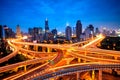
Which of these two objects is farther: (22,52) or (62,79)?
(22,52)

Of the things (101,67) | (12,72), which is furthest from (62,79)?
(12,72)

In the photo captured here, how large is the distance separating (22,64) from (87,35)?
8002cm

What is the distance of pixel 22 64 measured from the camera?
29188mm

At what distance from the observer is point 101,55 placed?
39.1 metres

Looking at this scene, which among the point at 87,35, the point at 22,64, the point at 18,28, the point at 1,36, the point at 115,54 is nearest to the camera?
the point at 22,64

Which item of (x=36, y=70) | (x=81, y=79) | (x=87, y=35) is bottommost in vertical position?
(x=81, y=79)

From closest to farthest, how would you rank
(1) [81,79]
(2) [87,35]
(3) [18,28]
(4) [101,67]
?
(4) [101,67] → (1) [81,79] → (2) [87,35] → (3) [18,28]

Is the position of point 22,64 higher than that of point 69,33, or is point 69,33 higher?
point 69,33

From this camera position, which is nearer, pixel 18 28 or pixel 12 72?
pixel 12 72

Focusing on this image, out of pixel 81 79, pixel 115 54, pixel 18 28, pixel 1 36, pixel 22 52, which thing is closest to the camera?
pixel 81 79

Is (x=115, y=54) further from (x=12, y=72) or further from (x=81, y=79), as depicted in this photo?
(x=12, y=72)

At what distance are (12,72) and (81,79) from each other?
13.6 metres

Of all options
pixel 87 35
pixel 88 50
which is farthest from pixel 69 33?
pixel 88 50

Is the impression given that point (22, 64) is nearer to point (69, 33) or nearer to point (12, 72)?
A: point (12, 72)
